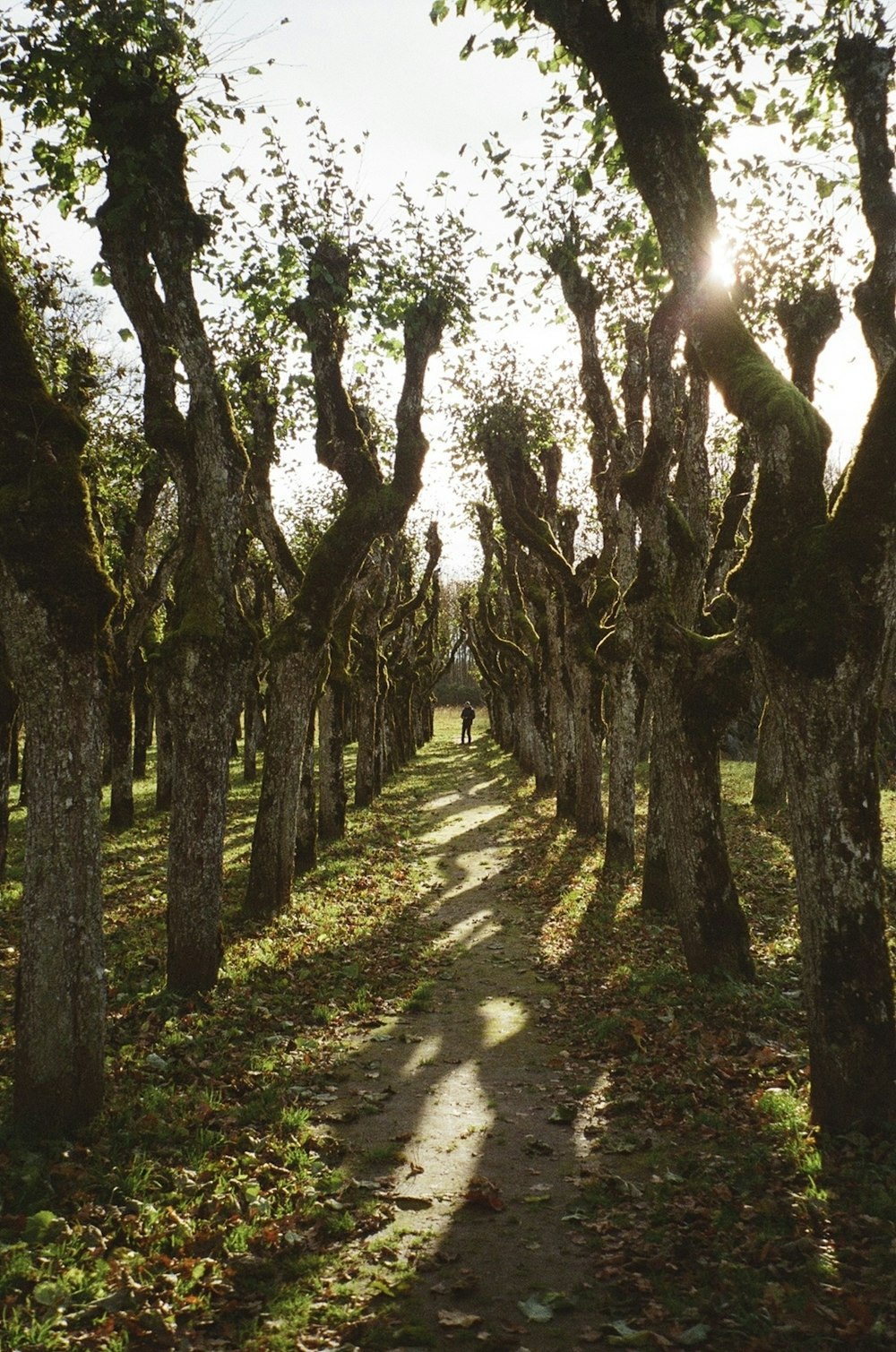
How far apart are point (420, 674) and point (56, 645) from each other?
4526cm

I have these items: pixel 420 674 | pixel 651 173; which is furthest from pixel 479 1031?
pixel 420 674

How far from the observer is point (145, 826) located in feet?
74.1

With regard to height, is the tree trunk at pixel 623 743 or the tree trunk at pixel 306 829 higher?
the tree trunk at pixel 623 743

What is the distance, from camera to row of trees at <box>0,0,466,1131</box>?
254 inches

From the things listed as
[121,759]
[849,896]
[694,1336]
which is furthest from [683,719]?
[121,759]

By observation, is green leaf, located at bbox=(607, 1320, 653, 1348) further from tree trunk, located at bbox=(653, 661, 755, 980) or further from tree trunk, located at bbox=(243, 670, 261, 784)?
tree trunk, located at bbox=(243, 670, 261, 784)

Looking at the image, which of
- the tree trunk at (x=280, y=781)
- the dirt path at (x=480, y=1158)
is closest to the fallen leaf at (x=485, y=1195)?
the dirt path at (x=480, y=1158)

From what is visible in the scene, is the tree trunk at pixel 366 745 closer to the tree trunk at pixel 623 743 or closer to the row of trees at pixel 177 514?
the row of trees at pixel 177 514

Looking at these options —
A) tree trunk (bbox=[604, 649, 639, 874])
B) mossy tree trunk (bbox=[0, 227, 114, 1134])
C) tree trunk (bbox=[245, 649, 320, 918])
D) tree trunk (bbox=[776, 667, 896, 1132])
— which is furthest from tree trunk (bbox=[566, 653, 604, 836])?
mossy tree trunk (bbox=[0, 227, 114, 1134])

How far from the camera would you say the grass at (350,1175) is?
4645 millimetres

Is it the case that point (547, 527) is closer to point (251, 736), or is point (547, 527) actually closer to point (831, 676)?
point (831, 676)

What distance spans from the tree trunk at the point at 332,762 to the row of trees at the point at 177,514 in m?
0.11

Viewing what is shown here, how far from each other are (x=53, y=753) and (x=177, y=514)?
21.8ft

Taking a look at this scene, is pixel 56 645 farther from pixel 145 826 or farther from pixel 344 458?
pixel 145 826
